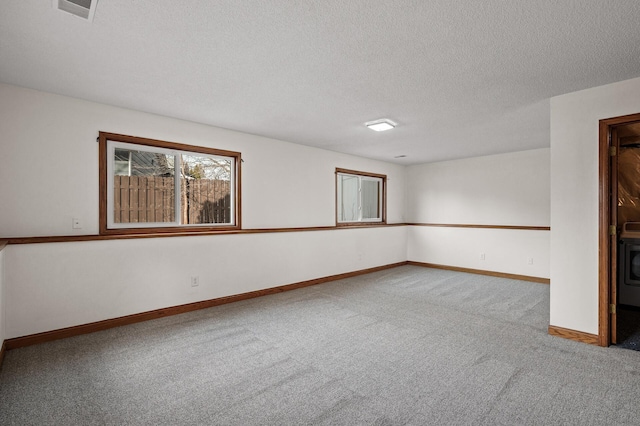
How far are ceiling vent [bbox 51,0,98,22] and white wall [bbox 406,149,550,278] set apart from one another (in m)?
6.18

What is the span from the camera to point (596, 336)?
9.18 ft

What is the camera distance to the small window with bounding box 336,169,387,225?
611 cm

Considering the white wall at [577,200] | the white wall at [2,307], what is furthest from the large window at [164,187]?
the white wall at [577,200]

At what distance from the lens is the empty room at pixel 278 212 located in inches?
73.8

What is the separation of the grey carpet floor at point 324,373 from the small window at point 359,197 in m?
2.81

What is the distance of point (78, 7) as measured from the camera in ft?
5.70

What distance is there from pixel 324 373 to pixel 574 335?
2.39m

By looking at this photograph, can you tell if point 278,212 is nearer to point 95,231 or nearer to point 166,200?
point 166,200

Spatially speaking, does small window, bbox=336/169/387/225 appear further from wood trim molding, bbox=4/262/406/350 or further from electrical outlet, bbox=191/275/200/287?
electrical outlet, bbox=191/275/200/287

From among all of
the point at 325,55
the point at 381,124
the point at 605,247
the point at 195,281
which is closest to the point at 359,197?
the point at 381,124

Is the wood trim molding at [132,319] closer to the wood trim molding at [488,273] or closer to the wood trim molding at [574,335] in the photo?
the wood trim molding at [488,273]

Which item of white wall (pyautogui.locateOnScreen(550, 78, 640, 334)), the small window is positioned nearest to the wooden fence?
the small window

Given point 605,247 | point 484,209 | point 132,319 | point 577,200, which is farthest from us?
point 484,209

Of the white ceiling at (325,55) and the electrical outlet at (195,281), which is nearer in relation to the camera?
the white ceiling at (325,55)
